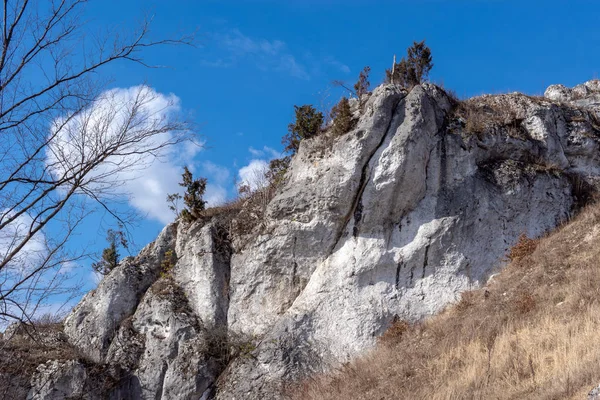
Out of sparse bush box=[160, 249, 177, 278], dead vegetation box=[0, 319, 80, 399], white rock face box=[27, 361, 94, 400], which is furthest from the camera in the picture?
sparse bush box=[160, 249, 177, 278]

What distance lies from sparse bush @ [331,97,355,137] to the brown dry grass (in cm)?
514

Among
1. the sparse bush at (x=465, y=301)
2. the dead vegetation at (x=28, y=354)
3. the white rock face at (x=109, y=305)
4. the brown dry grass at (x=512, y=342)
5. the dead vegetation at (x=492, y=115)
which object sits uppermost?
the dead vegetation at (x=492, y=115)

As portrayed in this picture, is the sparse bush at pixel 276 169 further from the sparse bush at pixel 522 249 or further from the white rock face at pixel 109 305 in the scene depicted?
the sparse bush at pixel 522 249

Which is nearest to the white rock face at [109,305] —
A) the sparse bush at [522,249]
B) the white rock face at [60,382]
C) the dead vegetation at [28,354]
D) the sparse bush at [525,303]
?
the dead vegetation at [28,354]

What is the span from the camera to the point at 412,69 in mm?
17766

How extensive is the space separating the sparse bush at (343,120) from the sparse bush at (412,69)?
1.82m

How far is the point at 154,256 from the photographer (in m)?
18.0

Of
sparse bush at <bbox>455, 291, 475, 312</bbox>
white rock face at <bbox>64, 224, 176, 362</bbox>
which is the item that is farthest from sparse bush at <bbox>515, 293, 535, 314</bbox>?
white rock face at <bbox>64, 224, 176, 362</bbox>

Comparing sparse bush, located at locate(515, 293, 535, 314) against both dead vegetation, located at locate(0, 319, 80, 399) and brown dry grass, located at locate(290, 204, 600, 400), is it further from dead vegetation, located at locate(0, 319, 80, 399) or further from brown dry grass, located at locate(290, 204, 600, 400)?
dead vegetation, located at locate(0, 319, 80, 399)

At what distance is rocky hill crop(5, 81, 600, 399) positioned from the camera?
47.3ft

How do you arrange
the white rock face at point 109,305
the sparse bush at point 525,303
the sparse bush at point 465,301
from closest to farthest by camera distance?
the sparse bush at point 525,303 < the sparse bush at point 465,301 < the white rock face at point 109,305

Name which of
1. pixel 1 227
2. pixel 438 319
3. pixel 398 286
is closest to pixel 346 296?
pixel 398 286

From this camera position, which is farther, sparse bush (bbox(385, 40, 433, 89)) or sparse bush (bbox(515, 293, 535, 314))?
sparse bush (bbox(385, 40, 433, 89))

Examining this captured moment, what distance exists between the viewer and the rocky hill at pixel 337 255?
14414mm
